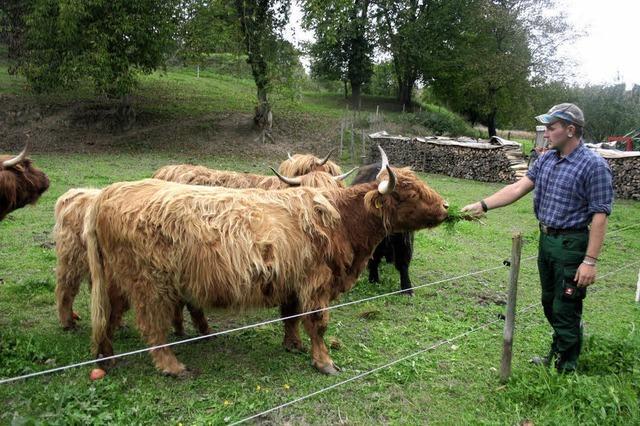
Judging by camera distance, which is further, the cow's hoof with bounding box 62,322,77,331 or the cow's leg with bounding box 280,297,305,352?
the cow's hoof with bounding box 62,322,77,331

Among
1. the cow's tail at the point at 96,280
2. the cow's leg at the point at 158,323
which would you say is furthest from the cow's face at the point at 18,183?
the cow's leg at the point at 158,323

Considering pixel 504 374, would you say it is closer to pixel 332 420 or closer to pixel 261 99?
pixel 332 420

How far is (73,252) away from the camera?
4.45 meters

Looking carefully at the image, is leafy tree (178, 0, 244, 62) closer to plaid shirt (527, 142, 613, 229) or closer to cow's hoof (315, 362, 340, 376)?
cow's hoof (315, 362, 340, 376)

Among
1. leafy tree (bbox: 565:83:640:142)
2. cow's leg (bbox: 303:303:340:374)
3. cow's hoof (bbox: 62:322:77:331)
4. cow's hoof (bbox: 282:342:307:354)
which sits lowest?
cow's hoof (bbox: 282:342:307:354)

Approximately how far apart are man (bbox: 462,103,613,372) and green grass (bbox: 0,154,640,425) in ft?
1.49

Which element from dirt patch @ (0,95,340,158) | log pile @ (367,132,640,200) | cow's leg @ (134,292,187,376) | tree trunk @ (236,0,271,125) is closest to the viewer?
cow's leg @ (134,292,187,376)

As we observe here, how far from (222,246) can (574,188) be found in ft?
8.60

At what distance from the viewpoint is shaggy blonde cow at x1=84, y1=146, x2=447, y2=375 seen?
12.1 feet

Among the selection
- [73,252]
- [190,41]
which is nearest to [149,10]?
[190,41]

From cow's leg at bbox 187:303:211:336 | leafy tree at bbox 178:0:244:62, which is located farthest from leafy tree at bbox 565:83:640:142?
cow's leg at bbox 187:303:211:336

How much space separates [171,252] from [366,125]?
20205 mm

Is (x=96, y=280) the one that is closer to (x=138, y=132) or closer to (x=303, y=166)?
(x=303, y=166)

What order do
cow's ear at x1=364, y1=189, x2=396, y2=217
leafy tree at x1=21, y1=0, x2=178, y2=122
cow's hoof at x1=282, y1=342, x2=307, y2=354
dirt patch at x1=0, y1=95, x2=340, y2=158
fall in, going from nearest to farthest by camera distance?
cow's ear at x1=364, y1=189, x2=396, y2=217 < cow's hoof at x1=282, y1=342, x2=307, y2=354 < leafy tree at x1=21, y1=0, x2=178, y2=122 < dirt patch at x1=0, y1=95, x2=340, y2=158
